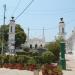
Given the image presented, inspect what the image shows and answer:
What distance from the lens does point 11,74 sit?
24125 millimetres

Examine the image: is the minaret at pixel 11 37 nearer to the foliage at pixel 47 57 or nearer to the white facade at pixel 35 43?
the foliage at pixel 47 57

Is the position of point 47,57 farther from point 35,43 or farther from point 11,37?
point 35,43

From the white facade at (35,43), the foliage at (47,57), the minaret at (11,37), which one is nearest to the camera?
the foliage at (47,57)

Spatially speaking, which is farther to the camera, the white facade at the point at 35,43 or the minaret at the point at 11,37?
the white facade at the point at 35,43

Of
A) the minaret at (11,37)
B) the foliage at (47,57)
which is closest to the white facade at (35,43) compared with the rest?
the minaret at (11,37)

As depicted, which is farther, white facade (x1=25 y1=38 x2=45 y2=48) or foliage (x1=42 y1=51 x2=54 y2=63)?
white facade (x1=25 y1=38 x2=45 y2=48)

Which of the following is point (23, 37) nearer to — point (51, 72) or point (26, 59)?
point (26, 59)

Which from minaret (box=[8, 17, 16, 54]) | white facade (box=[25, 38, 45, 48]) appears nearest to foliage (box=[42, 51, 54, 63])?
minaret (box=[8, 17, 16, 54])

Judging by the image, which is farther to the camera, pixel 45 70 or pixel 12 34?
pixel 12 34

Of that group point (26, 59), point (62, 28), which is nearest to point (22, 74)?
point (26, 59)

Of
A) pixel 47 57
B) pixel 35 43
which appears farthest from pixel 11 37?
pixel 35 43

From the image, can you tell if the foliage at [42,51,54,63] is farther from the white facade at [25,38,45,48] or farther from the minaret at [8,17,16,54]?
the white facade at [25,38,45,48]

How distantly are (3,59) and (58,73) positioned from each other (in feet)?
60.3

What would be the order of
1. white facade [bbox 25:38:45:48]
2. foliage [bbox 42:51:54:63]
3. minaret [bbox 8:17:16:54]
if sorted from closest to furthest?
foliage [bbox 42:51:54:63]
minaret [bbox 8:17:16:54]
white facade [bbox 25:38:45:48]
